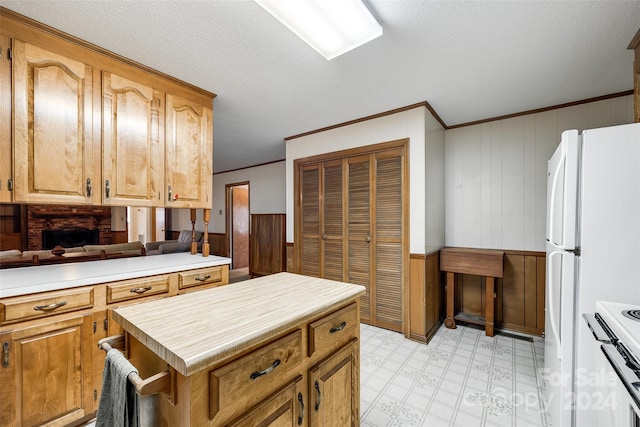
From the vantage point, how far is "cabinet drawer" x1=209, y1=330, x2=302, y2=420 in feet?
2.47

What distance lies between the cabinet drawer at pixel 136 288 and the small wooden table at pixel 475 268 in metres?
2.75

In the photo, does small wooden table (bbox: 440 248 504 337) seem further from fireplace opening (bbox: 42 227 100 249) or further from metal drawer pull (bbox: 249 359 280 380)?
fireplace opening (bbox: 42 227 100 249)

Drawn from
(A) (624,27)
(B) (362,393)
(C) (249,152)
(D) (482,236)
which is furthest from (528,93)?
(C) (249,152)

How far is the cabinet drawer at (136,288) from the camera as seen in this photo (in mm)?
1692

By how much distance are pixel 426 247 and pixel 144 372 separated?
2.50m

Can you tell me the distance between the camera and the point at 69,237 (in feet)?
18.3

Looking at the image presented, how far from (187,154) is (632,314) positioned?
2903mm

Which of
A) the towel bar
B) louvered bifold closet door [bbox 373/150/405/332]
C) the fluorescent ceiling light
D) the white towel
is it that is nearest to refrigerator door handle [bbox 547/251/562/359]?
louvered bifold closet door [bbox 373/150/405/332]

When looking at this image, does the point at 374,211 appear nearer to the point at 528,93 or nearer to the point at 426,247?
the point at 426,247

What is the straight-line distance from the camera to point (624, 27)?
163 cm

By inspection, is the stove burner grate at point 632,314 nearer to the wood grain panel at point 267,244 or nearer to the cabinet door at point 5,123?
the cabinet door at point 5,123

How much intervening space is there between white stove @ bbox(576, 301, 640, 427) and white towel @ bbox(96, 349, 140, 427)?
1.43 metres

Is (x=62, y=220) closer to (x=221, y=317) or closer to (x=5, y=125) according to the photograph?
(x=5, y=125)

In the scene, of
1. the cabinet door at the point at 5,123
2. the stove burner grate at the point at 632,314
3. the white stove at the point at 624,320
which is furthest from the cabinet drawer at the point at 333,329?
the cabinet door at the point at 5,123
